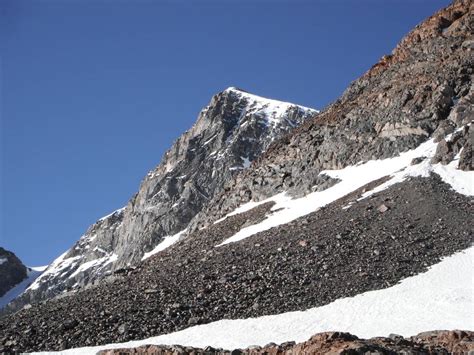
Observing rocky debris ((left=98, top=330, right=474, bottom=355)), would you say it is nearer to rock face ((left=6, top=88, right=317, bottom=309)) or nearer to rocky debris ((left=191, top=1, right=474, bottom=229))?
rocky debris ((left=191, top=1, right=474, bottom=229))

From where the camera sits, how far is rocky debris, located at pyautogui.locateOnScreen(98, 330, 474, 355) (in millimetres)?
14508

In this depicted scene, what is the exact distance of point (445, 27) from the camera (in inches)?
2938

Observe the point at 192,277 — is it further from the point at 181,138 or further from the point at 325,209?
the point at 181,138

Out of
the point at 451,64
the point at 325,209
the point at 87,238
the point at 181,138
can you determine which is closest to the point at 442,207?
the point at 325,209

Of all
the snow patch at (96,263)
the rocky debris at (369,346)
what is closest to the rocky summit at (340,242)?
the rocky debris at (369,346)

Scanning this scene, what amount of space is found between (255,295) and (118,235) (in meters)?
Result: 118

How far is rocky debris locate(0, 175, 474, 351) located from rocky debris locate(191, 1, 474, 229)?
35.6ft

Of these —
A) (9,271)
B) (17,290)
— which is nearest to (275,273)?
(17,290)

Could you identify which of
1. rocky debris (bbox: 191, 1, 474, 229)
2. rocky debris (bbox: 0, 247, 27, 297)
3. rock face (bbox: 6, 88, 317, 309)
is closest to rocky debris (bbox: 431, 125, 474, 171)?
rocky debris (bbox: 191, 1, 474, 229)

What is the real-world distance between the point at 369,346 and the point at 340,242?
82.0ft

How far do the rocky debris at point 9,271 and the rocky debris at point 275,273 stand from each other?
14493 centimetres

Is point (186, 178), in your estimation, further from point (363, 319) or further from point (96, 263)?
point (363, 319)

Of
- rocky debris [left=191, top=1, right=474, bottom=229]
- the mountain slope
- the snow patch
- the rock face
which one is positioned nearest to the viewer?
rocky debris [left=191, top=1, right=474, bottom=229]

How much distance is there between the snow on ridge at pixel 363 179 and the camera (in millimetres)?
48156
